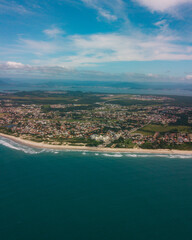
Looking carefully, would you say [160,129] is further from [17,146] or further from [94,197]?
[17,146]

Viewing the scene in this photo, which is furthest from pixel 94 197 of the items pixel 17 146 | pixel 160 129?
pixel 160 129

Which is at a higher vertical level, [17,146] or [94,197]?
[17,146]

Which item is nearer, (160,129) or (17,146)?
(17,146)

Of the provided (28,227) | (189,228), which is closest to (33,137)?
(28,227)

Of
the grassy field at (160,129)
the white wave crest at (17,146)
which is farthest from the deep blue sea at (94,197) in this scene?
the grassy field at (160,129)

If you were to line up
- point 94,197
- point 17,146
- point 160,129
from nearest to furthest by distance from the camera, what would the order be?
point 94,197 → point 17,146 → point 160,129

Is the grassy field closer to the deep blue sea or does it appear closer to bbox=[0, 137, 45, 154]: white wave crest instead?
the deep blue sea

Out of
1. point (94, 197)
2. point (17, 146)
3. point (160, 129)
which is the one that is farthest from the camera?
point (160, 129)
